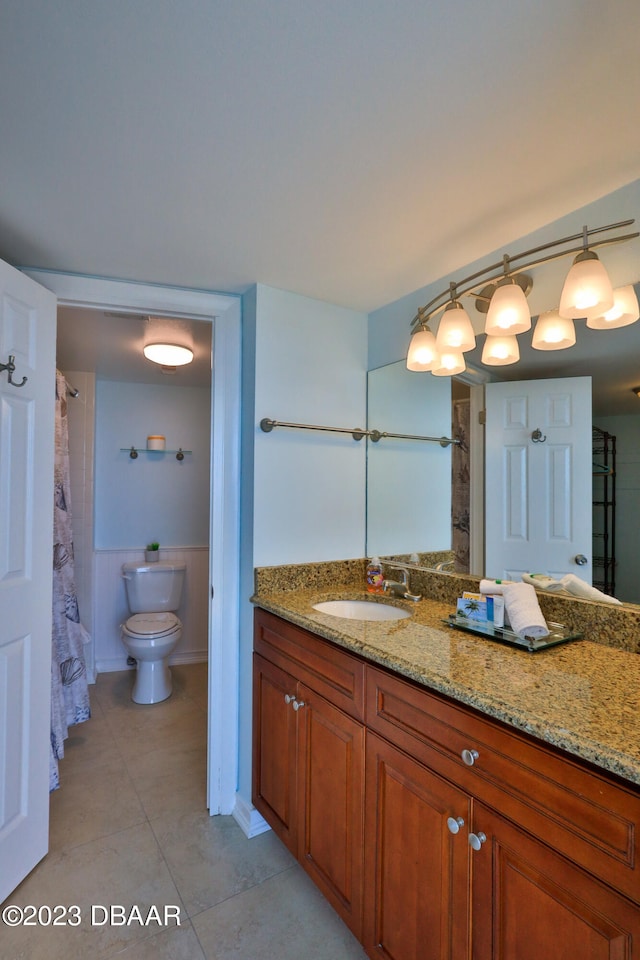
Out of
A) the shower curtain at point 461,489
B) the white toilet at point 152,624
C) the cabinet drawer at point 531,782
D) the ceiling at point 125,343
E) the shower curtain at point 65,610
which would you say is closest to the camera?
the cabinet drawer at point 531,782

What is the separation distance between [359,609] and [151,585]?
6.64ft

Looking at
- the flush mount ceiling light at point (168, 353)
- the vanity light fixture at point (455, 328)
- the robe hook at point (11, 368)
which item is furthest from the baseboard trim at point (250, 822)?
the flush mount ceiling light at point (168, 353)

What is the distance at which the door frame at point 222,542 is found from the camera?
192cm

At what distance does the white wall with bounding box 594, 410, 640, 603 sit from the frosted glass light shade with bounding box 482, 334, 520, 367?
352 millimetres

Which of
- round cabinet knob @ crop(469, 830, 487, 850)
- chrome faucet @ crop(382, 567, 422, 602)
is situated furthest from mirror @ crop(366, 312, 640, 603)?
round cabinet knob @ crop(469, 830, 487, 850)

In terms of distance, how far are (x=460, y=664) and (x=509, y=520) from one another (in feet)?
2.05

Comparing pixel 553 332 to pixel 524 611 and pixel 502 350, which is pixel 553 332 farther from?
pixel 524 611

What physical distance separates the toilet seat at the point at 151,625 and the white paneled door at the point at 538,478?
212 cm

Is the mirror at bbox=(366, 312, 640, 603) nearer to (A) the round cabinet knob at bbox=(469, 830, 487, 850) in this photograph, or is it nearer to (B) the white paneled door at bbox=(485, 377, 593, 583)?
(B) the white paneled door at bbox=(485, 377, 593, 583)

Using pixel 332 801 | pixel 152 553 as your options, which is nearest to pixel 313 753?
pixel 332 801

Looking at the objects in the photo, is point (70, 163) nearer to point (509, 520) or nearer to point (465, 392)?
point (465, 392)

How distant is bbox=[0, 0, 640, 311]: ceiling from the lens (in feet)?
2.68

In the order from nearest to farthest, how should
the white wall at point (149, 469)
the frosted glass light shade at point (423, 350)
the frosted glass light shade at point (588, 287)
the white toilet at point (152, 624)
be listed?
1. the frosted glass light shade at point (588, 287)
2. the frosted glass light shade at point (423, 350)
3. the white toilet at point (152, 624)
4. the white wall at point (149, 469)

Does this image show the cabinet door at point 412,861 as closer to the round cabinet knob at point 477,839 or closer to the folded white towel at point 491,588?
the round cabinet knob at point 477,839
